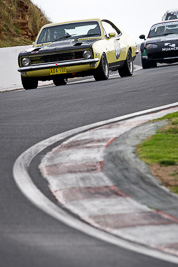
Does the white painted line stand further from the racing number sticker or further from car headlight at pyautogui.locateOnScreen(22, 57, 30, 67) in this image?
the racing number sticker

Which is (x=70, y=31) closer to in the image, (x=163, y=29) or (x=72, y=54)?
(x=72, y=54)

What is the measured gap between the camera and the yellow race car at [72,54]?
15.5 metres

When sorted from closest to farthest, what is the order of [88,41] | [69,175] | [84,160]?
[69,175]
[84,160]
[88,41]

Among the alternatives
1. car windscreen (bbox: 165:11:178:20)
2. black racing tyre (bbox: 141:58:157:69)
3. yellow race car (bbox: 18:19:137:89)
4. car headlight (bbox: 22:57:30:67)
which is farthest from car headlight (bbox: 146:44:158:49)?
car windscreen (bbox: 165:11:178:20)

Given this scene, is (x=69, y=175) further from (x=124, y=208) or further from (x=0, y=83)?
(x=0, y=83)

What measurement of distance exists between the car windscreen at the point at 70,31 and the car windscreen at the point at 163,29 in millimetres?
5704

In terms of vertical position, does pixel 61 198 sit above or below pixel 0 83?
above

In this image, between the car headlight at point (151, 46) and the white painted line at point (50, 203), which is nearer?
the white painted line at point (50, 203)

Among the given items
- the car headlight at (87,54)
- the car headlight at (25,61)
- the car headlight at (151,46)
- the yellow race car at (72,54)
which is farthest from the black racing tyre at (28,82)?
the car headlight at (151,46)

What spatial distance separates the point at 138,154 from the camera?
6.40 metres

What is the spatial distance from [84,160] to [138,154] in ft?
1.59

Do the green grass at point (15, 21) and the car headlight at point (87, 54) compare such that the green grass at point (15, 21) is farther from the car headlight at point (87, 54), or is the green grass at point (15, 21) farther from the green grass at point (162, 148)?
the green grass at point (162, 148)

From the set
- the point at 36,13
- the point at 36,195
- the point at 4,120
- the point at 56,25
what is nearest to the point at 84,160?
the point at 36,195

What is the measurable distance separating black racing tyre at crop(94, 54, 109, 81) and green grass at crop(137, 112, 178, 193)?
770 centimetres
